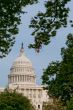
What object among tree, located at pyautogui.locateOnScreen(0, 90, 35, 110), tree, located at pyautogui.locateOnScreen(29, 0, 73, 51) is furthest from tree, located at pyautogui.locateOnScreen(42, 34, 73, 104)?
tree, located at pyautogui.locateOnScreen(0, 90, 35, 110)

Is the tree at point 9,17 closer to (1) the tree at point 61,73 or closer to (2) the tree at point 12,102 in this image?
(1) the tree at point 61,73

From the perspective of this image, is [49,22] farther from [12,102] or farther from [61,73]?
[12,102]

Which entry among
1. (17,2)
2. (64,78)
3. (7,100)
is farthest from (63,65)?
(7,100)

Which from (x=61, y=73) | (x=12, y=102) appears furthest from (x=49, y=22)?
(x=12, y=102)

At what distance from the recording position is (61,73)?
50.8 ft

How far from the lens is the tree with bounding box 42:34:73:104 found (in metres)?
15.3

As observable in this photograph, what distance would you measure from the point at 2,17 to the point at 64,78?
259cm

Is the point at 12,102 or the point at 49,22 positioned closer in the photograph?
the point at 49,22

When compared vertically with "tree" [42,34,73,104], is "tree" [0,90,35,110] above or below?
above

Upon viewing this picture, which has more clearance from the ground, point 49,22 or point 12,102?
point 12,102

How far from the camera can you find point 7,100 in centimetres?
7750

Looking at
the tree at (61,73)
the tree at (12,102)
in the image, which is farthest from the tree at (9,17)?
the tree at (12,102)

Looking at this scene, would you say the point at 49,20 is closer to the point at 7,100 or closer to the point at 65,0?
the point at 65,0

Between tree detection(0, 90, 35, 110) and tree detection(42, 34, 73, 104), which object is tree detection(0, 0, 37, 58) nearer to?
tree detection(42, 34, 73, 104)
